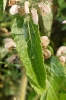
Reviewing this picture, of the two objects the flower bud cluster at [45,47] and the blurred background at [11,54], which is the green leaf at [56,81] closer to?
the flower bud cluster at [45,47]

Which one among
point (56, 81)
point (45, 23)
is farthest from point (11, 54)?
point (56, 81)

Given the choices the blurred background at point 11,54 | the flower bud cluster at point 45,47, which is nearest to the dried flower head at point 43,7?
the flower bud cluster at point 45,47

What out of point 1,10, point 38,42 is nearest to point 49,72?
point 38,42

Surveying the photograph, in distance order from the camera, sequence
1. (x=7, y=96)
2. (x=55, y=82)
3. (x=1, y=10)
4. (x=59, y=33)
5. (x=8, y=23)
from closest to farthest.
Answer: (x=1, y=10) → (x=55, y=82) → (x=8, y=23) → (x=59, y=33) → (x=7, y=96)

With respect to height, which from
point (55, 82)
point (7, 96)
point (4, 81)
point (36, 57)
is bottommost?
point (7, 96)

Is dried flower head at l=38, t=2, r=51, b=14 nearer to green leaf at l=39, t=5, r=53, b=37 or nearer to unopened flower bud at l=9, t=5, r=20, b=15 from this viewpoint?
unopened flower bud at l=9, t=5, r=20, b=15

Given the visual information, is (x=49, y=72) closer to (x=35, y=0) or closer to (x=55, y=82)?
(x=55, y=82)

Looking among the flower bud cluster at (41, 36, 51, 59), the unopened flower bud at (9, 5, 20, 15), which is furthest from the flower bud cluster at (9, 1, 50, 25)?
the flower bud cluster at (41, 36, 51, 59)
